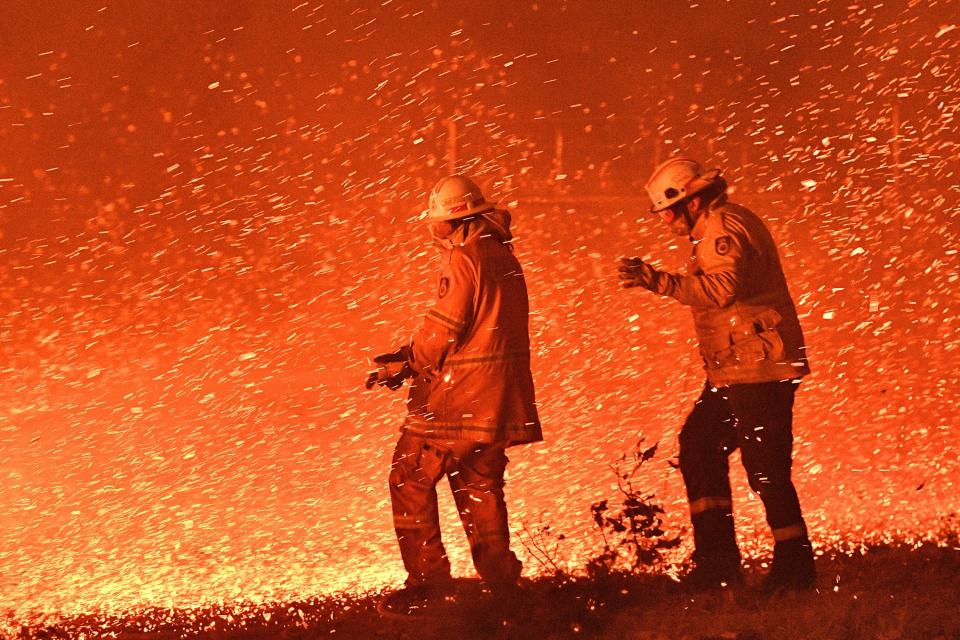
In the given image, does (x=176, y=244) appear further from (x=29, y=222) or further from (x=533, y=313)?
(x=533, y=313)

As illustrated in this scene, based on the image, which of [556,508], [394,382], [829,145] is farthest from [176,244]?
[394,382]

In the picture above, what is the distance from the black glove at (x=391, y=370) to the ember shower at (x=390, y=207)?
4679 mm

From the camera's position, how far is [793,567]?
495 centimetres

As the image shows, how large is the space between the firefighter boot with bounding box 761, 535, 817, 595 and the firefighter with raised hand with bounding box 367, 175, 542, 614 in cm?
101

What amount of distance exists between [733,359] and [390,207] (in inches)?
515

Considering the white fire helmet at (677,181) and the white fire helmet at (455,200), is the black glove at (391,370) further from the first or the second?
the white fire helmet at (677,181)

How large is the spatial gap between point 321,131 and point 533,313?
396 centimetres

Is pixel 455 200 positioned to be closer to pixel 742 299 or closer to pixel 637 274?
pixel 637 274

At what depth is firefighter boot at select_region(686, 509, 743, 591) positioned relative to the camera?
516 cm

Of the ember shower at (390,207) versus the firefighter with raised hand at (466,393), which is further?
the ember shower at (390,207)

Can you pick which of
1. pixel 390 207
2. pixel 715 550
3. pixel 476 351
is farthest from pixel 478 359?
pixel 390 207

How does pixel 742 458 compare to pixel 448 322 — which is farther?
pixel 742 458

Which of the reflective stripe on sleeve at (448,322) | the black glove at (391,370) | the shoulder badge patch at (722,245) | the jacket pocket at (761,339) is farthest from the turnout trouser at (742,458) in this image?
the black glove at (391,370)

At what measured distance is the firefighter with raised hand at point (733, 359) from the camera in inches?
193
